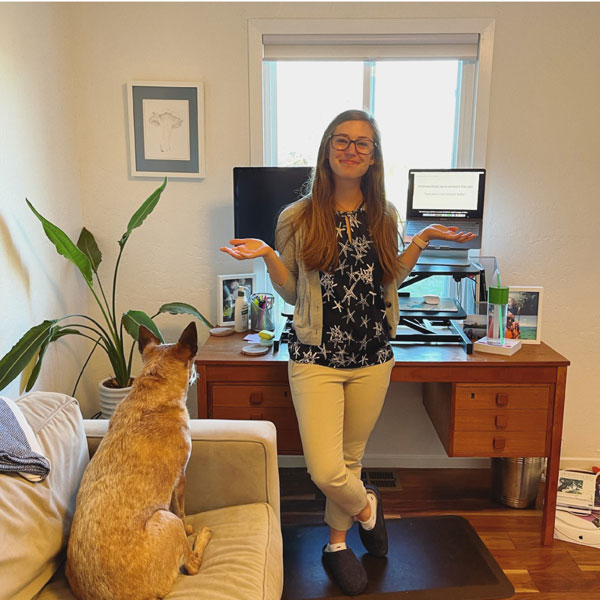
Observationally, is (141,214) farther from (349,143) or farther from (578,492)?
(578,492)

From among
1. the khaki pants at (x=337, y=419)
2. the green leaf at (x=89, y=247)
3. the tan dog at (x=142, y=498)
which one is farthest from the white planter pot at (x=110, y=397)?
the khaki pants at (x=337, y=419)

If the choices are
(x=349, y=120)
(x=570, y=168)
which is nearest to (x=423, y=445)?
(x=570, y=168)

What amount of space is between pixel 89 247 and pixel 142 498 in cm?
150

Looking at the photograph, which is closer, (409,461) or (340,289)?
(340,289)

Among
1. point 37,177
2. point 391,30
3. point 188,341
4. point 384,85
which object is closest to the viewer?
point 188,341

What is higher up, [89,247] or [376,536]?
[89,247]

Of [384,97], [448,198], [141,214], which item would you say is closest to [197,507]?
[141,214]

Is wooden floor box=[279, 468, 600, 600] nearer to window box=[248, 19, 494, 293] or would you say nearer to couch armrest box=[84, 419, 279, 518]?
couch armrest box=[84, 419, 279, 518]

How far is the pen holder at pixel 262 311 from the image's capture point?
255 cm

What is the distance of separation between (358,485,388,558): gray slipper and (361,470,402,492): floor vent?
0.57m

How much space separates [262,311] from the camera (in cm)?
255

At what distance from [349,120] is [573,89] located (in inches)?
55.6

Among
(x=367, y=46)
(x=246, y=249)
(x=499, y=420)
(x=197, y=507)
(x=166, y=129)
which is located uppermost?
(x=367, y=46)

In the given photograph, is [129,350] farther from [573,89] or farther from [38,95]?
[573,89]
